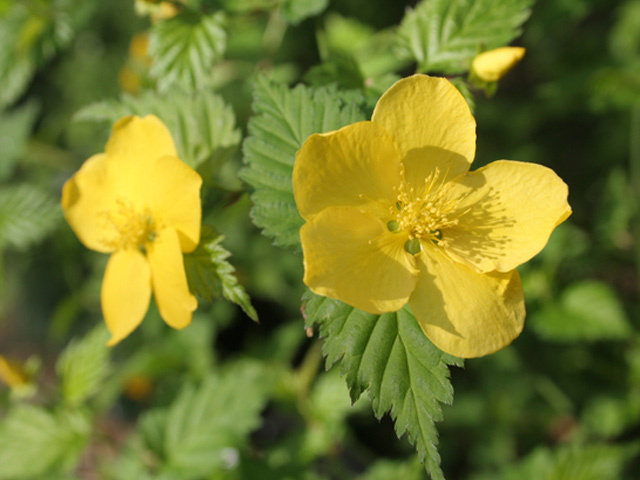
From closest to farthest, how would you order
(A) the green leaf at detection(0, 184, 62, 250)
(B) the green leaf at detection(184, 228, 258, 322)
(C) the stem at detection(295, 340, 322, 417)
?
(B) the green leaf at detection(184, 228, 258, 322), (A) the green leaf at detection(0, 184, 62, 250), (C) the stem at detection(295, 340, 322, 417)

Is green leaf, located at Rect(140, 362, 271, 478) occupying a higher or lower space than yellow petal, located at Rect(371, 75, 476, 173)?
lower

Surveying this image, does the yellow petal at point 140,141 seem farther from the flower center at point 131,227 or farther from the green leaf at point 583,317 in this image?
the green leaf at point 583,317

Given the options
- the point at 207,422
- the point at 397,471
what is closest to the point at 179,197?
the point at 207,422

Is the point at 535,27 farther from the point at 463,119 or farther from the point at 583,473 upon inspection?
the point at 583,473

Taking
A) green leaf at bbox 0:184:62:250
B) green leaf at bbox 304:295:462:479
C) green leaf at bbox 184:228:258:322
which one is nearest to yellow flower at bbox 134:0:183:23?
green leaf at bbox 184:228:258:322

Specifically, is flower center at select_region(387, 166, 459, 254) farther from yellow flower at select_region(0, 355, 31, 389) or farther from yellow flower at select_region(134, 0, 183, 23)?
yellow flower at select_region(0, 355, 31, 389)

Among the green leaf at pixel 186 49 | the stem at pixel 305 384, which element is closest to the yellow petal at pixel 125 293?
the green leaf at pixel 186 49

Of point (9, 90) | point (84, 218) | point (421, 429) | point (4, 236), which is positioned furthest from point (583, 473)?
point (9, 90)
